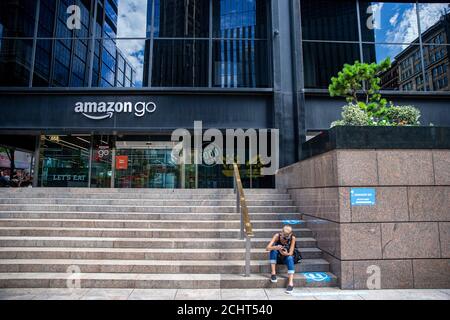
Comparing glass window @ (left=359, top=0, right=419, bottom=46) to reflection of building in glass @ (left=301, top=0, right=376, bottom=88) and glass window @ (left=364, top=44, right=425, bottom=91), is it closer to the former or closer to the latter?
reflection of building in glass @ (left=301, top=0, right=376, bottom=88)

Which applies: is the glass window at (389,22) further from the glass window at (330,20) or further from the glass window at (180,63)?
the glass window at (180,63)

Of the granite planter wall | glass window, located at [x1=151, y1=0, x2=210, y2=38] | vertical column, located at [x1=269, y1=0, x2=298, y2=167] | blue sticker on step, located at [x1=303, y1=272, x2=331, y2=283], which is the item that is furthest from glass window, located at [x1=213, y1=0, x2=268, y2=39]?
blue sticker on step, located at [x1=303, y1=272, x2=331, y2=283]

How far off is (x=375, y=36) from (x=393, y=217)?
1129 cm

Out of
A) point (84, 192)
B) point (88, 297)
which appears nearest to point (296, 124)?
point (84, 192)

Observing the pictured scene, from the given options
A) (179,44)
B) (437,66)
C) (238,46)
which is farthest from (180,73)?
(437,66)

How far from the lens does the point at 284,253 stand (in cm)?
534

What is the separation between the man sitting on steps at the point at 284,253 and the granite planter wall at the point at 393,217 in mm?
846

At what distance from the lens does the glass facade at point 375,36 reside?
13.2 metres

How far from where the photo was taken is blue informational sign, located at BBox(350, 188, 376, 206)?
17.8 ft

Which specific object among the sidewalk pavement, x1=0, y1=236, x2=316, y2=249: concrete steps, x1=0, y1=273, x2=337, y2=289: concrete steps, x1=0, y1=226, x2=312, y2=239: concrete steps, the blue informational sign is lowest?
the sidewalk pavement

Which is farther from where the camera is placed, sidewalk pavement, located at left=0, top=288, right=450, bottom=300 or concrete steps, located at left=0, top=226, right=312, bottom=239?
concrete steps, located at left=0, top=226, right=312, bottom=239

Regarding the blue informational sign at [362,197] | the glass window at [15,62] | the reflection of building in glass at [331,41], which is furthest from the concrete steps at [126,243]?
the reflection of building in glass at [331,41]

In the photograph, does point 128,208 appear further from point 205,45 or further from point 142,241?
point 205,45

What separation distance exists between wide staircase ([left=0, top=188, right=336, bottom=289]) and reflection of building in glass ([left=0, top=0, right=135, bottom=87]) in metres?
6.01
